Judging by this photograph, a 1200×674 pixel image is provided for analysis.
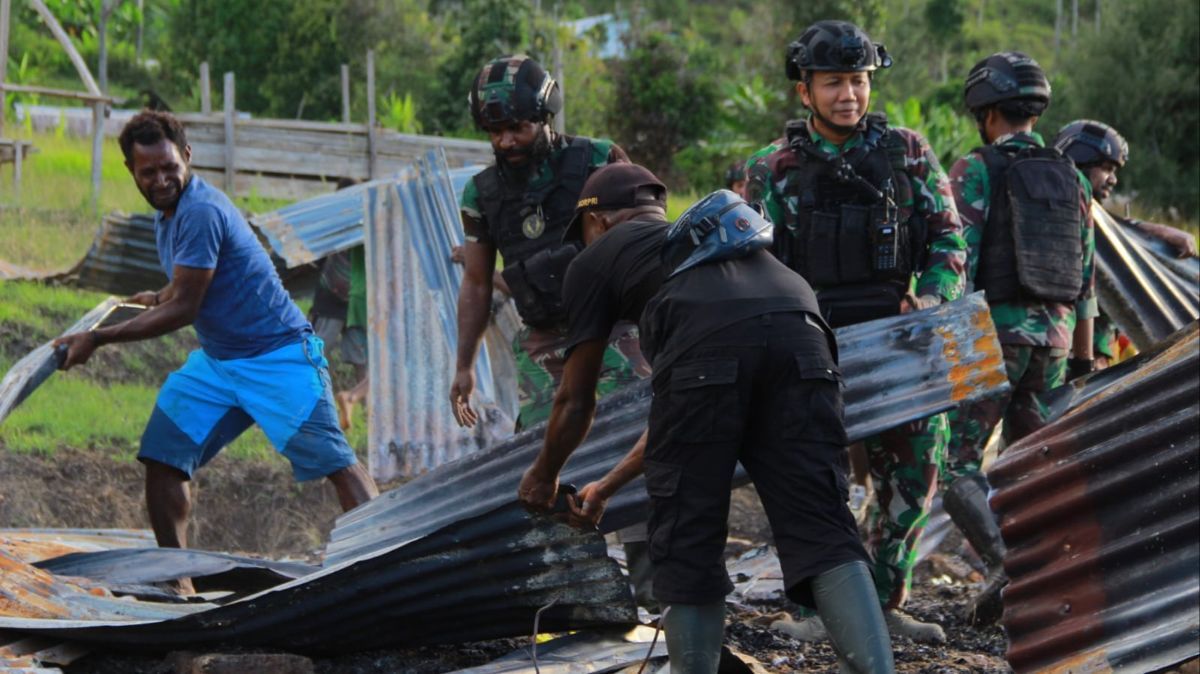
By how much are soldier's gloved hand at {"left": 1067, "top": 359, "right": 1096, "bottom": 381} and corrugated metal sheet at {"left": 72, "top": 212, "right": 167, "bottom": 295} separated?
5871mm

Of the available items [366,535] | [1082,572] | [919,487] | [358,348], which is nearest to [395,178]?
[358,348]

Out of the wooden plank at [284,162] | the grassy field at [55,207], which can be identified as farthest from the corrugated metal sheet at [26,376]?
the wooden plank at [284,162]

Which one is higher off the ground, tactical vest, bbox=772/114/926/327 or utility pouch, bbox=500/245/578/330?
tactical vest, bbox=772/114/926/327

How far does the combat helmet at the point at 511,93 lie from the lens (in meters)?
5.66

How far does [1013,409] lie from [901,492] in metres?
1.25

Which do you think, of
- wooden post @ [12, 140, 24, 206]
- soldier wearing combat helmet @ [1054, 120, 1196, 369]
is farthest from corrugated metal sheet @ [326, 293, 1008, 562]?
wooden post @ [12, 140, 24, 206]

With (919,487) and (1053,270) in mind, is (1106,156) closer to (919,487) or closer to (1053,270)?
(1053,270)

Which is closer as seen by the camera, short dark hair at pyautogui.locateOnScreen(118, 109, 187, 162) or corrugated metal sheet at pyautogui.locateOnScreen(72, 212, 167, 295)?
short dark hair at pyautogui.locateOnScreen(118, 109, 187, 162)

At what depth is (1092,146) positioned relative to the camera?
6.98 metres

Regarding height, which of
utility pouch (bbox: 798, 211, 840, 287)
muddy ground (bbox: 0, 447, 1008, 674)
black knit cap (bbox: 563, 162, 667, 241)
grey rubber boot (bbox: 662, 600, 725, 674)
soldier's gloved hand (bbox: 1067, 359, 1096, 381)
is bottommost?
muddy ground (bbox: 0, 447, 1008, 674)

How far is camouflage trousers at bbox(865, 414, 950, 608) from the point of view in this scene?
5.21 meters

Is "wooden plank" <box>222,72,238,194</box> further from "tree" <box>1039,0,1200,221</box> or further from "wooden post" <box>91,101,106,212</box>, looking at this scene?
"tree" <box>1039,0,1200,221</box>

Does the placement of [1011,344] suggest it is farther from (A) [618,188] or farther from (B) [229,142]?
(B) [229,142]

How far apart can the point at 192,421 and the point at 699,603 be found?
2956mm
